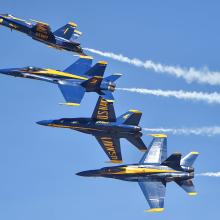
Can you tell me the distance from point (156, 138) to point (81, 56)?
19.2 m

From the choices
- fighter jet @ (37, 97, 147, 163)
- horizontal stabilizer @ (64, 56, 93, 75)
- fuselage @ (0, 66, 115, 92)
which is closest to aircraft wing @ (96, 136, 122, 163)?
fighter jet @ (37, 97, 147, 163)

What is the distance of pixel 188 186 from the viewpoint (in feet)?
425

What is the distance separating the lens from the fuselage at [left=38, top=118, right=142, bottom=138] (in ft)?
442

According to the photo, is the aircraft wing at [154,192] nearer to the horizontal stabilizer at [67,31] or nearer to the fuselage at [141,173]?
the fuselage at [141,173]

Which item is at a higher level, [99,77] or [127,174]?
[99,77]

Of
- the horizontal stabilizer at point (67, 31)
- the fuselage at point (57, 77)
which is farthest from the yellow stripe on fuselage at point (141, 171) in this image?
the horizontal stabilizer at point (67, 31)

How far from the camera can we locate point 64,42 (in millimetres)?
143875

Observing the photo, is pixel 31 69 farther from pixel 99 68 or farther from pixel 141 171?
pixel 141 171

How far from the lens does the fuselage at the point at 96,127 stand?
135 meters

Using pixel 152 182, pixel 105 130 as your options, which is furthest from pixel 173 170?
pixel 105 130

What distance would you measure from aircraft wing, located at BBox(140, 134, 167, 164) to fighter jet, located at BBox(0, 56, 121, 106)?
8.91 metres

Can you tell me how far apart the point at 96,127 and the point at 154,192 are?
13513 mm

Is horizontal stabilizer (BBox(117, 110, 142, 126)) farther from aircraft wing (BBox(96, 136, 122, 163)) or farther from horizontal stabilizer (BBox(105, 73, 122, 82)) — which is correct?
horizontal stabilizer (BBox(105, 73, 122, 82))

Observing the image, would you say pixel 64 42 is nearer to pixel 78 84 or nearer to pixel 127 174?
pixel 78 84
